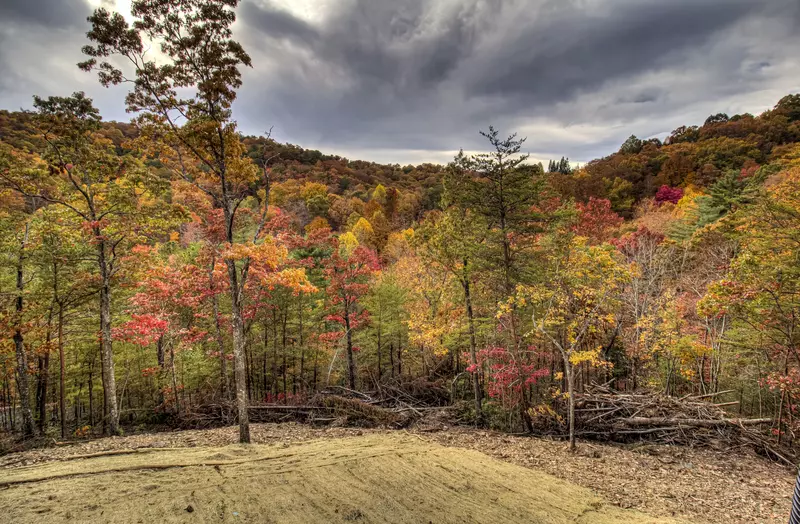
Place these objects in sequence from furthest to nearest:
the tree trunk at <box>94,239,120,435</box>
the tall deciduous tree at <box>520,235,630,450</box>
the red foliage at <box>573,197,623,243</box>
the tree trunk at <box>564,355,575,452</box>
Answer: the red foliage at <box>573,197,623,243</box> → the tree trunk at <box>94,239,120,435</box> → the tall deciduous tree at <box>520,235,630,450</box> → the tree trunk at <box>564,355,575,452</box>

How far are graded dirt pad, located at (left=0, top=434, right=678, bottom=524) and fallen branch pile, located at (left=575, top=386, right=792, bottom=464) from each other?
561 centimetres

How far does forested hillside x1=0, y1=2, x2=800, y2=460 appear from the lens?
27.8ft

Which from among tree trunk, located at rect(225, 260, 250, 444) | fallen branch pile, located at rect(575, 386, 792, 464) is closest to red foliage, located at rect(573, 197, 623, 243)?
fallen branch pile, located at rect(575, 386, 792, 464)

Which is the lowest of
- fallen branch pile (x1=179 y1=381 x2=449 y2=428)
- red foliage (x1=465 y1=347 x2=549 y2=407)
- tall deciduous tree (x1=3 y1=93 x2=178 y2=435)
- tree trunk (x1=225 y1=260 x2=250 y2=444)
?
fallen branch pile (x1=179 y1=381 x2=449 y2=428)

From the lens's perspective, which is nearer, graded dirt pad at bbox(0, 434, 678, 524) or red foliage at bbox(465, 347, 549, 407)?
graded dirt pad at bbox(0, 434, 678, 524)

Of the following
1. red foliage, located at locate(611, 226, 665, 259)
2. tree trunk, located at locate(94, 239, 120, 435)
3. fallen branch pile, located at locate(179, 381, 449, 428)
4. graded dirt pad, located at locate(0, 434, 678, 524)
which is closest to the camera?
graded dirt pad, located at locate(0, 434, 678, 524)

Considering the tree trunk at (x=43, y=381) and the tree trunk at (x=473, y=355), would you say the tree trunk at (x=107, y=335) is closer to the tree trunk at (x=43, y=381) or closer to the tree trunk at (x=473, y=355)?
the tree trunk at (x=43, y=381)

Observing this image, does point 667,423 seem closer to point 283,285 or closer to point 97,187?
point 283,285

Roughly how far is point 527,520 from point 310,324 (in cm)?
1544

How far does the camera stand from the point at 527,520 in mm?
5344

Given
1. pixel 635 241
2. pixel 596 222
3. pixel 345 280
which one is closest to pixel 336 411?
pixel 345 280

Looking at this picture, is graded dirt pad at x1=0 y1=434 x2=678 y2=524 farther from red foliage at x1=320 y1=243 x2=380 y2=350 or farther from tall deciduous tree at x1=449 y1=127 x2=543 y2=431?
red foliage at x1=320 y1=243 x2=380 y2=350

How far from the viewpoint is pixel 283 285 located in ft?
51.0

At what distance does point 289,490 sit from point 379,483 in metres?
1.61
